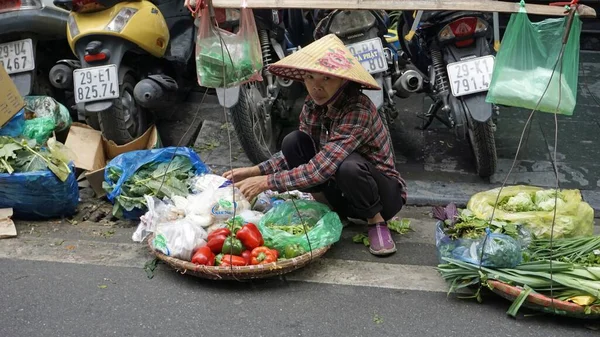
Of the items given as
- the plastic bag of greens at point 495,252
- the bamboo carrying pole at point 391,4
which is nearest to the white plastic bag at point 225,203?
the bamboo carrying pole at point 391,4

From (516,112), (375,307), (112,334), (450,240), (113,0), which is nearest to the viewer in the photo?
(112,334)

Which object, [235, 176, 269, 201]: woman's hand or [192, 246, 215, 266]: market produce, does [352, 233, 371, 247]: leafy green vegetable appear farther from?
[192, 246, 215, 266]: market produce

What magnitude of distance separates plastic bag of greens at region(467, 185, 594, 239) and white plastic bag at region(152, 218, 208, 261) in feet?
5.11

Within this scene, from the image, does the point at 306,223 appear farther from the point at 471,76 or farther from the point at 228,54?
the point at 471,76

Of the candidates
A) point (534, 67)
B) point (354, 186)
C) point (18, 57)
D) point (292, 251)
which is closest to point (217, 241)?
point (292, 251)

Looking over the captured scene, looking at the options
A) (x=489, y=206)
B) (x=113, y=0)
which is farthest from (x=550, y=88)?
(x=113, y=0)

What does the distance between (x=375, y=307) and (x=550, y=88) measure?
1510mm

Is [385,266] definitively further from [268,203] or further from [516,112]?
[516,112]

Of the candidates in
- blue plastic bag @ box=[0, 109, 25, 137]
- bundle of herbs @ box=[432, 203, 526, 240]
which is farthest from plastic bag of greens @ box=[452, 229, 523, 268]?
blue plastic bag @ box=[0, 109, 25, 137]

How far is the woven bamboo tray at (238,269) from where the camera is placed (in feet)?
11.6

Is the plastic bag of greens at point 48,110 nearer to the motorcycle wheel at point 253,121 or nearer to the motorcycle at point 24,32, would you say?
the motorcycle at point 24,32

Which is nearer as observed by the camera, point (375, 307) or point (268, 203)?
point (375, 307)

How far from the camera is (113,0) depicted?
5.05 metres

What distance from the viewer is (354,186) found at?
152 inches
